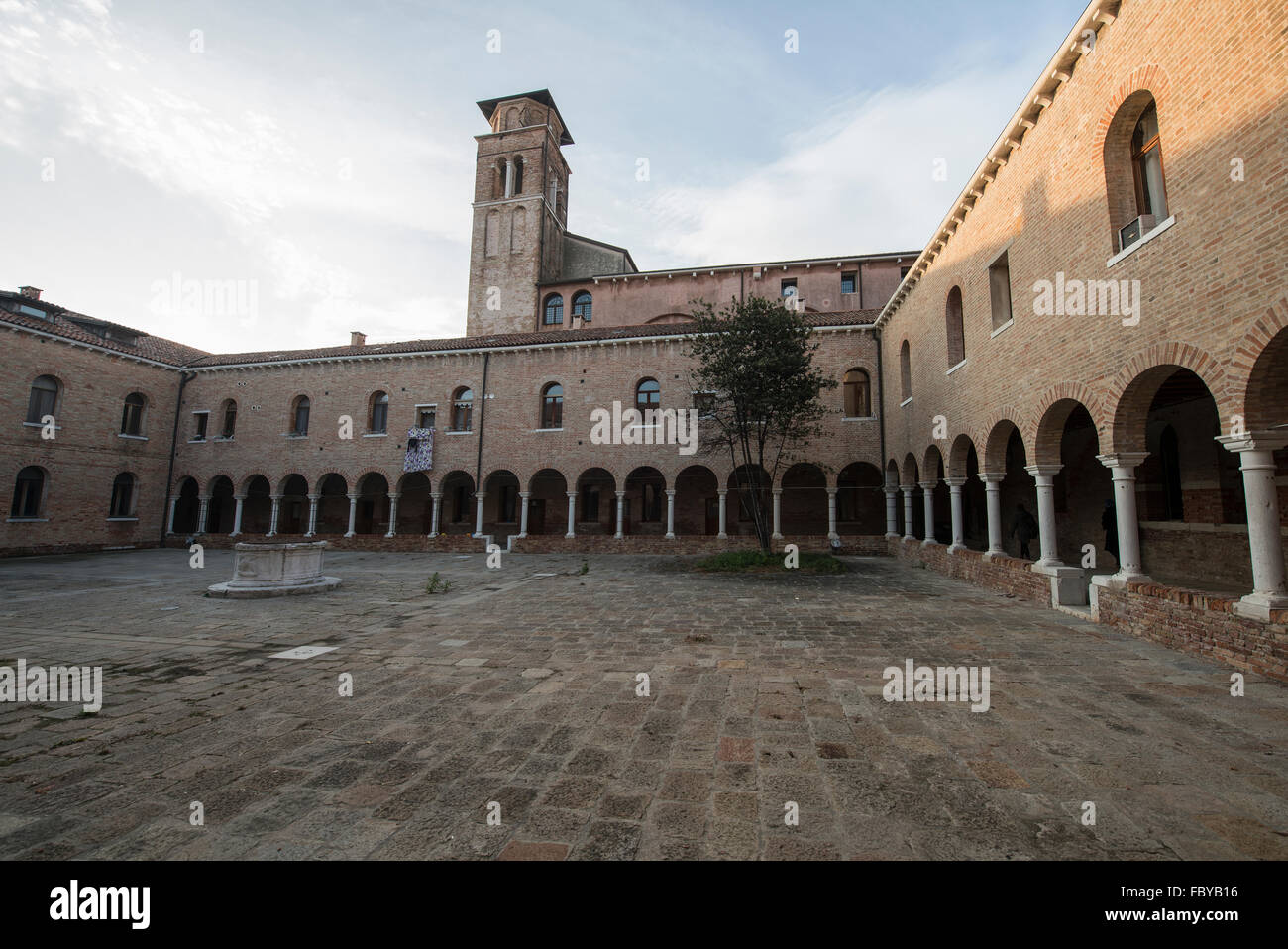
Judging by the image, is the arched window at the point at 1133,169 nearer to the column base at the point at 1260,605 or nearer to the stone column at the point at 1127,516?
the stone column at the point at 1127,516

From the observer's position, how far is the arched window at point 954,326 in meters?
13.2

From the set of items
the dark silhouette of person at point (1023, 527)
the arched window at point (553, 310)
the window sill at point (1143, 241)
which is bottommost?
the dark silhouette of person at point (1023, 527)

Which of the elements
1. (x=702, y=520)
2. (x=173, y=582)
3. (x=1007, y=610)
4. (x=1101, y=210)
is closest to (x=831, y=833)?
(x=1007, y=610)

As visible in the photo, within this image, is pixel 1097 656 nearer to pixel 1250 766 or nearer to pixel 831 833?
pixel 1250 766

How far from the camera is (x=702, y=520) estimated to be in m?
22.0

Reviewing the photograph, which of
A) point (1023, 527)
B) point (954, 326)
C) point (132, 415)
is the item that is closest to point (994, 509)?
point (1023, 527)

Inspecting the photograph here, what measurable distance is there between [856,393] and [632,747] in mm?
18848

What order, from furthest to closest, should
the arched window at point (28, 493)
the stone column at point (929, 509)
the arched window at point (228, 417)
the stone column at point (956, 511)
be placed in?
the arched window at point (228, 417)
the arched window at point (28, 493)
the stone column at point (929, 509)
the stone column at point (956, 511)

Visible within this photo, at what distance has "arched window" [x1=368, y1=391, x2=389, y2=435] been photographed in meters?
23.2

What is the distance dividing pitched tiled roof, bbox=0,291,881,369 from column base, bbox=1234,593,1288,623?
15334 millimetres

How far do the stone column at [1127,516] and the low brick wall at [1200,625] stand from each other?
37 centimetres

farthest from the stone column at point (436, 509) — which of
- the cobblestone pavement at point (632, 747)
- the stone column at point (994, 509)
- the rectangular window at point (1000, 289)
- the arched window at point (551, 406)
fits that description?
the rectangular window at point (1000, 289)

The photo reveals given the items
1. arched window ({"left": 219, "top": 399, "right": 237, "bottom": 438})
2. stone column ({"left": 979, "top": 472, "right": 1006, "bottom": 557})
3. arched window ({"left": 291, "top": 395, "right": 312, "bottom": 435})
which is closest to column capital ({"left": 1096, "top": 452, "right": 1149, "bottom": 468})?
stone column ({"left": 979, "top": 472, "right": 1006, "bottom": 557})

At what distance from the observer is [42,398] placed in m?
20.0
